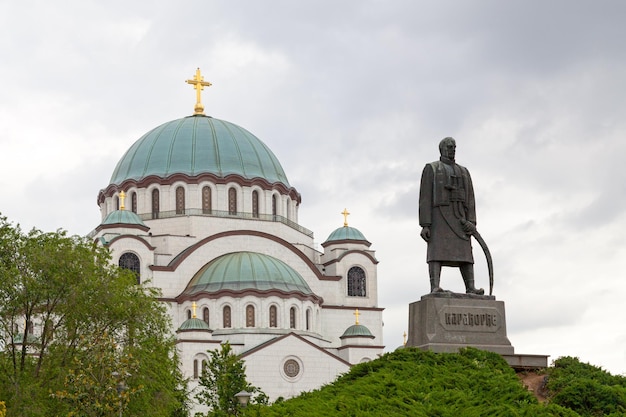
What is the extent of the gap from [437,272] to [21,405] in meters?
15.5

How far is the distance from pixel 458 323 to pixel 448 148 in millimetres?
3077

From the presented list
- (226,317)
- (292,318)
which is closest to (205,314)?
(226,317)

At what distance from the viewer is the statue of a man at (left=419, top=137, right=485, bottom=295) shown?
65.0 ft

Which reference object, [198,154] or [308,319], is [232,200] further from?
[308,319]

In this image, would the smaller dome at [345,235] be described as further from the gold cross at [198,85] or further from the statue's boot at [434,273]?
Result: the statue's boot at [434,273]

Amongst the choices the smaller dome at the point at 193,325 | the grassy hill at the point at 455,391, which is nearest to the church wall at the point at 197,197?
the smaller dome at the point at 193,325

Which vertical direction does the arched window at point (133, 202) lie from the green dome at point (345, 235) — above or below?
above

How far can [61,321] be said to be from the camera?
111 ft

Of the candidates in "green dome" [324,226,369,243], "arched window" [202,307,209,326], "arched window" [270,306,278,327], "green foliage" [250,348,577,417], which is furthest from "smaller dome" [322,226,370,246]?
"green foliage" [250,348,577,417]

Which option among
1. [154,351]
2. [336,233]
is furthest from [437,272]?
[336,233]

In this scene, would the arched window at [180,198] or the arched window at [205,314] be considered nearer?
the arched window at [205,314]

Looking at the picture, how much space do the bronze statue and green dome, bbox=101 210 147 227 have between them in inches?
1652

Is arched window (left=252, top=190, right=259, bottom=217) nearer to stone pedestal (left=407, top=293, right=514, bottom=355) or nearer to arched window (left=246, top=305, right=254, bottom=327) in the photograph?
arched window (left=246, top=305, right=254, bottom=327)

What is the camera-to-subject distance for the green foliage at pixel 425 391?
16.1 meters
